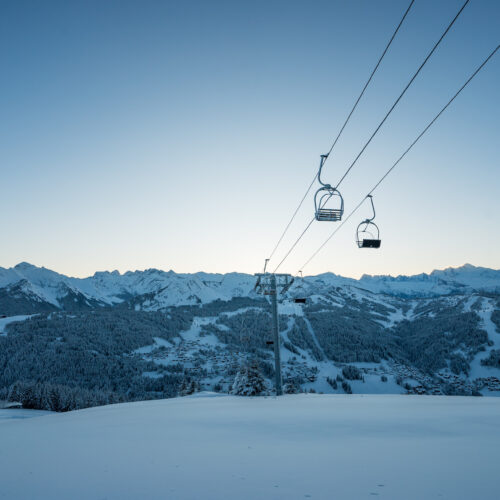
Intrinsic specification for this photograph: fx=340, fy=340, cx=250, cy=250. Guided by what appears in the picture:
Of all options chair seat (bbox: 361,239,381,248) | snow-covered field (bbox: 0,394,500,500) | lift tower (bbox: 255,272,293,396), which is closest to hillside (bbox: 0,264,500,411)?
lift tower (bbox: 255,272,293,396)

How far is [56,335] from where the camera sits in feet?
405

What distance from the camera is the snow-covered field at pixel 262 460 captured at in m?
3.52

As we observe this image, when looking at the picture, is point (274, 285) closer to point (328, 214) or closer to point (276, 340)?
point (276, 340)

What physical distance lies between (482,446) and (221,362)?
106 metres

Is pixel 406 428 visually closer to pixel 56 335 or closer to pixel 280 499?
pixel 280 499

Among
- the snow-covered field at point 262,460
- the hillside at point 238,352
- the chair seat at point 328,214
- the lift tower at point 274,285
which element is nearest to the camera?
the snow-covered field at point 262,460

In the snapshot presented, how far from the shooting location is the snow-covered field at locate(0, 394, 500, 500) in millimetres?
3516

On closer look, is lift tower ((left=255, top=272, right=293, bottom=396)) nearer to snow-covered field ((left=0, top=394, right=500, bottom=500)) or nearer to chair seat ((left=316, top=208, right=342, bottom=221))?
chair seat ((left=316, top=208, right=342, bottom=221))

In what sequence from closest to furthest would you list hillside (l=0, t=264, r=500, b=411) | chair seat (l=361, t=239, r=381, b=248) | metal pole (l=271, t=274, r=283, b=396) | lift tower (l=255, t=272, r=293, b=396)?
chair seat (l=361, t=239, r=381, b=248) → metal pole (l=271, t=274, r=283, b=396) → lift tower (l=255, t=272, r=293, b=396) → hillside (l=0, t=264, r=500, b=411)

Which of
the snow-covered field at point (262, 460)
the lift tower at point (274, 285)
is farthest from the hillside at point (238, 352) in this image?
the snow-covered field at point (262, 460)

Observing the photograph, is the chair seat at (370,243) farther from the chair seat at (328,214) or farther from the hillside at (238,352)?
the hillside at (238,352)

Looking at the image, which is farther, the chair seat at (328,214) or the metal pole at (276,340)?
the metal pole at (276,340)

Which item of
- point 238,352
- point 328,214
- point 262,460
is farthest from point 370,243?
point 238,352

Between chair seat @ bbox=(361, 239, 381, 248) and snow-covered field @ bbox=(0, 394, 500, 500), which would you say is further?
chair seat @ bbox=(361, 239, 381, 248)
